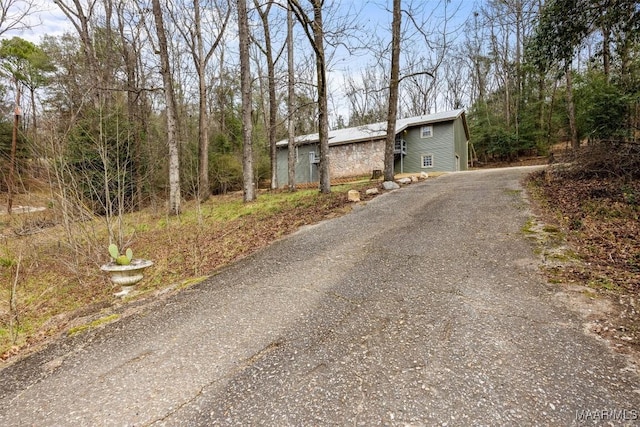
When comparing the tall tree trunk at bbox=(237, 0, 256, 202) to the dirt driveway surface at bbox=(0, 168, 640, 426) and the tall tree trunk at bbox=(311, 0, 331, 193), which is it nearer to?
the tall tree trunk at bbox=(311, 0, 331, 193)

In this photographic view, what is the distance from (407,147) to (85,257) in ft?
61.5

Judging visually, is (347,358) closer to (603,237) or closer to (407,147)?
(603,237)

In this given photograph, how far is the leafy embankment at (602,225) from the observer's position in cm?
252

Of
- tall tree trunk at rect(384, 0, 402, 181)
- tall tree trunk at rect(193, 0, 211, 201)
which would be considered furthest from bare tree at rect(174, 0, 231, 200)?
tall tree trunk at rect(384, 0, 402, 181)

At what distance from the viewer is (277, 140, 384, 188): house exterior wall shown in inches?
765

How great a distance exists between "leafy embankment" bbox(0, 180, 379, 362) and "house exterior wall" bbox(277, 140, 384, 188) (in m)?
11.9

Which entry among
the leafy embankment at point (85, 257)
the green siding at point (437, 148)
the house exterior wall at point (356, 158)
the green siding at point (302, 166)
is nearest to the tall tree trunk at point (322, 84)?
the leafy embankment at point (85, 257)

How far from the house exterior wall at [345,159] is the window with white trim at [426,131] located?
2.97 m

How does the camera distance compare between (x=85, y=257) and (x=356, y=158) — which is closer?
(x=85, y=257)

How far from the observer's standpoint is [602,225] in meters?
4.57

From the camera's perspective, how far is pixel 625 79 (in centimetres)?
859

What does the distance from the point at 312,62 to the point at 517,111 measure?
56.0 ft

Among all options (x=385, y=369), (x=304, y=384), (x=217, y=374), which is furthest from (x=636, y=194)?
(x=217, y=374)

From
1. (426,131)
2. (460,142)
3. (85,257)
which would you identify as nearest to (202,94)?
(85,257)
